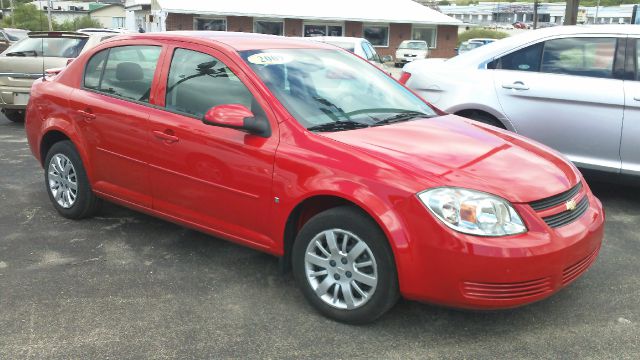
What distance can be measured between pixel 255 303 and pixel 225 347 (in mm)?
→ 518

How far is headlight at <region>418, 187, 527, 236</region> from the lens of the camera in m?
2.91

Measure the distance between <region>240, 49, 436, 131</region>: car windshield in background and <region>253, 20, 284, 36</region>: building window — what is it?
3234 cm

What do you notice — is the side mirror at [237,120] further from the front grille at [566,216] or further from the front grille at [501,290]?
the front grille at [566,216]

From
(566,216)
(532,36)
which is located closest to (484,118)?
(532,36)

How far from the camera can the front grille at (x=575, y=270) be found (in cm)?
308

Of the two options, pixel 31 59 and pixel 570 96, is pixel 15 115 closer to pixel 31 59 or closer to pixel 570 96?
pixel 31 59

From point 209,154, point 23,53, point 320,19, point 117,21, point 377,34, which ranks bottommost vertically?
point 209,154

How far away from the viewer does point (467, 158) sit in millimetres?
3324

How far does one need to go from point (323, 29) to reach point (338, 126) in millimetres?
34948

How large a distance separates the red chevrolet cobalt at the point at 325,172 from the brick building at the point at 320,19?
28.9 m

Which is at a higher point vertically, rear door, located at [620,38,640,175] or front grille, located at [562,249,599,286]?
rear door, located at [620,38,640,175]

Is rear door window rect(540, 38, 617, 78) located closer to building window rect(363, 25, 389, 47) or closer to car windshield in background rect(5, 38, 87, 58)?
car windshield in background rect(5, 38, 87, 58)

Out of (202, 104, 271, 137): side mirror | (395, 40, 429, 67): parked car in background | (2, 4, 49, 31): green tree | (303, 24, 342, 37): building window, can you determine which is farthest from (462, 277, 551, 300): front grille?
(2, 4, 49, 31): green tree

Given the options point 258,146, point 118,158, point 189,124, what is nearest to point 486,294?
point 258,146
